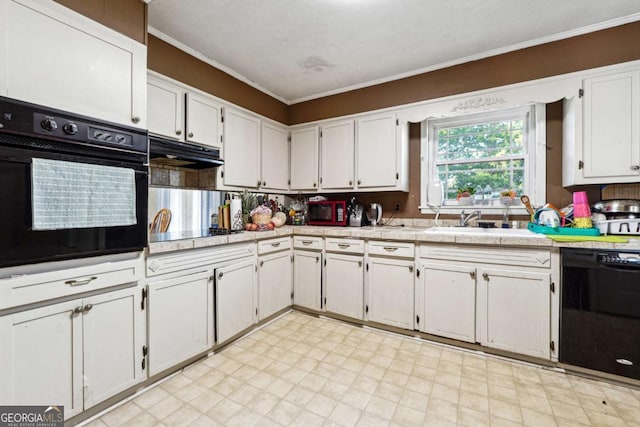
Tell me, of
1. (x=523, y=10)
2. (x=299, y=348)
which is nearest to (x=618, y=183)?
(x=523, y=10)

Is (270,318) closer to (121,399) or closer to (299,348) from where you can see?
(299,348)

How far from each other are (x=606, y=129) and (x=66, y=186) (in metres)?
3.58

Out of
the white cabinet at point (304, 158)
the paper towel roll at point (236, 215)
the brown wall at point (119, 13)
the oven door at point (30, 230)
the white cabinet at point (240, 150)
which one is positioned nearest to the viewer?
the oven door at point (30, 230)

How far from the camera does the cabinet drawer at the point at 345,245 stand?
2676 millimetres

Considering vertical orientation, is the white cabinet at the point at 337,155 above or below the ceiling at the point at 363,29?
below

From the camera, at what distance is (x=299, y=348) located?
7.55 feet

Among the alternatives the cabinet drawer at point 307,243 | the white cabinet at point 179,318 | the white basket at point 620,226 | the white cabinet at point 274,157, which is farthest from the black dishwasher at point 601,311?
the white cabinet at point 274,157

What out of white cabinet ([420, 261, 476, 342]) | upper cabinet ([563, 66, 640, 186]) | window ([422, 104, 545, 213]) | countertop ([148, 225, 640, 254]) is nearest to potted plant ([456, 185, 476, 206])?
window ([422, 104, 545, 213])

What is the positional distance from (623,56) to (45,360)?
4219mm

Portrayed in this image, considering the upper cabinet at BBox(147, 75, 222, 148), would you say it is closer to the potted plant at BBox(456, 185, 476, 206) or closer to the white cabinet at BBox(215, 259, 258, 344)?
the white cabinet at BBox(215, 259, 258, 344)

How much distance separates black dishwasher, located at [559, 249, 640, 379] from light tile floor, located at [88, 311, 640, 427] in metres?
0.17

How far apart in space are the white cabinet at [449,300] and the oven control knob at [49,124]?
2.58 m

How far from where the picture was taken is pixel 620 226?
189cm

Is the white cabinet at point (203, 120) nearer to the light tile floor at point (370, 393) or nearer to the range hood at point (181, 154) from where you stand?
the range hood at point (181, 154)
